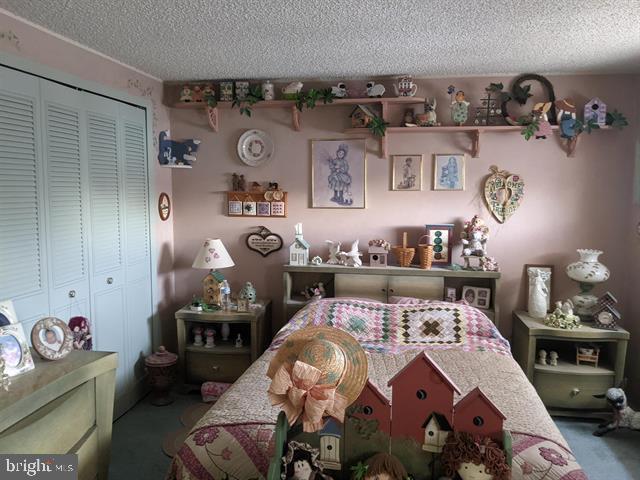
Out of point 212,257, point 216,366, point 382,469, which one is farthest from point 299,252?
point 382,469

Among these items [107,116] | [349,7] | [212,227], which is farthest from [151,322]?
[349,7]

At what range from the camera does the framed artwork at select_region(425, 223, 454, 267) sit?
3.41 m

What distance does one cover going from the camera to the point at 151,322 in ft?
11.5

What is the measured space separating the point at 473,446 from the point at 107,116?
8.82 feet

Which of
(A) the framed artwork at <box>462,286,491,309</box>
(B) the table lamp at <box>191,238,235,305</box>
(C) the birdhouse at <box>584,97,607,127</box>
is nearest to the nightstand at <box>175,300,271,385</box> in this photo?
(B) the table lamp at <box>191,238,235,305</box>

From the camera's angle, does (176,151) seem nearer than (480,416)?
No

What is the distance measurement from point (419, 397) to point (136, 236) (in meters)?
2.46

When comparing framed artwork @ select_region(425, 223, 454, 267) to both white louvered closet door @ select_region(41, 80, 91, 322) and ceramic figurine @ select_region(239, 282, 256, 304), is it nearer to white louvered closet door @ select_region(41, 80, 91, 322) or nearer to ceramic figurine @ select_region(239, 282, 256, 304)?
ceramic figurine @ select_region(239, 282, 256, 304)

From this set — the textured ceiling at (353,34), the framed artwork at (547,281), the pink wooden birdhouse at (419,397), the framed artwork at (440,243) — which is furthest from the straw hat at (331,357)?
the framed artwork at (547,281)

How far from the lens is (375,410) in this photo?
4.79ft

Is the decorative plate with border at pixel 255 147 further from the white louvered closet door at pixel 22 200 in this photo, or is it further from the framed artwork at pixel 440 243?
the white louvered closet door at pixel 22 200

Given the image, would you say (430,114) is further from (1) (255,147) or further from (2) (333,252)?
(1) (255,147)

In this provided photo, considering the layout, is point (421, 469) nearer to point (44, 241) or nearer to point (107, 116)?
point (44, 241)

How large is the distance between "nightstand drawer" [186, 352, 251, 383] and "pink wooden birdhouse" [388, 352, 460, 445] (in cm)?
209
